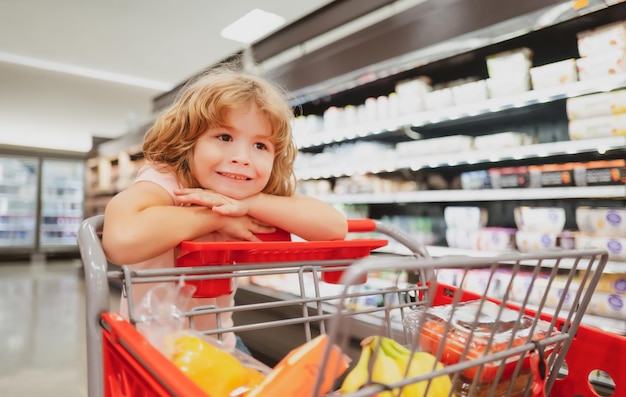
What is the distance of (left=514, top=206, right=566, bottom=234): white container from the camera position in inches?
96.5

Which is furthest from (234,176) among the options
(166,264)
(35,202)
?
(35,202)

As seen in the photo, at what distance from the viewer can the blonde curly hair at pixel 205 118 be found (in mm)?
876

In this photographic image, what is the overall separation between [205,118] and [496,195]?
2109 millimetres

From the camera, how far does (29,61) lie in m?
8.44

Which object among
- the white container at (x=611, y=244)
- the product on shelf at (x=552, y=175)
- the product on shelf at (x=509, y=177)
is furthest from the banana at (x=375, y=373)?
the product on shelf at (x=509, y=177)

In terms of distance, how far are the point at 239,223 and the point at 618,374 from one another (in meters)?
0.69

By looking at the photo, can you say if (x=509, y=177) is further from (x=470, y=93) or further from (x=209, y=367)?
(x=209, y=367)

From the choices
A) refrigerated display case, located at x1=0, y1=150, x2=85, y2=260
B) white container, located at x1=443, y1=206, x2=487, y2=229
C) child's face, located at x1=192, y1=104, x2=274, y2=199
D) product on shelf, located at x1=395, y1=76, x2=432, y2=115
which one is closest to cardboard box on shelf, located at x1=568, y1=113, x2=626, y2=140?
white container, located at x1=443, y1=206, x2=487, y2=229

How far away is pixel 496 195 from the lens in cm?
255

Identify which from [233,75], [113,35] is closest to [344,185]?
[233,75]

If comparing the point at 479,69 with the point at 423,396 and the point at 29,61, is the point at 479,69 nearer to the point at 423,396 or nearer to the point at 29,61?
the point at 423,396

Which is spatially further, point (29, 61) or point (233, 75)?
point (29, 61)

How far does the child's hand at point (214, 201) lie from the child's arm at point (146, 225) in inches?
0.6

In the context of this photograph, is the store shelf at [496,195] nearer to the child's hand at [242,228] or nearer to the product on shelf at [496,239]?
the product on shelf at [496,239]
